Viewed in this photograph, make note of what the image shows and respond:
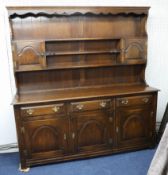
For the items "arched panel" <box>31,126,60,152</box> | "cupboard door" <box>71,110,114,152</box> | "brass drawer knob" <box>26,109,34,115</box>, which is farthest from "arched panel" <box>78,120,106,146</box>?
"brass drawer knob" <box>26,109,34,115</box>

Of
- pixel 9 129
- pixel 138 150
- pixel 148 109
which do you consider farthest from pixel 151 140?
pixel 9 129

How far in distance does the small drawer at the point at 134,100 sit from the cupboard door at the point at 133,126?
2.3 inches

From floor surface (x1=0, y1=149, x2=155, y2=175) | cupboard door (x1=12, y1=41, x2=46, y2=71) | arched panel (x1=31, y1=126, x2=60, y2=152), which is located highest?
cupboard door (x1=12, y1=41, x2=46, y2=71)

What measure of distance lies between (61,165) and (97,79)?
121 cm

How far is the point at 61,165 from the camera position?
254 cm

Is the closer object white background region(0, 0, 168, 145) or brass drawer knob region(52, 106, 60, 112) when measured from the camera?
brass drawer knob region(52, 106, 60, 112)

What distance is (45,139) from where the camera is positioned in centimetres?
246

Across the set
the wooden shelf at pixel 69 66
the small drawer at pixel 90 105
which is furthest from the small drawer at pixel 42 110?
the wooden shelf at pixel 69 66

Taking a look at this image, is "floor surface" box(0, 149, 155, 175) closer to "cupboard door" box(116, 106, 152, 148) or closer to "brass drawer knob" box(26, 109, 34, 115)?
"cupboard door" box(116, 106, 152, 148)

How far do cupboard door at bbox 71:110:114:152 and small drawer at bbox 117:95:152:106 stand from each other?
208mm

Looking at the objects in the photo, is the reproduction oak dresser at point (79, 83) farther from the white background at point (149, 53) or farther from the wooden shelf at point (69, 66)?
the white background at point (149, 53)

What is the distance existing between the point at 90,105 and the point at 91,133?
36 cm

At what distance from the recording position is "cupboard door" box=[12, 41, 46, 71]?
2.45 meters

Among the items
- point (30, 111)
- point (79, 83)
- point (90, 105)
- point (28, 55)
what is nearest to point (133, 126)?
point (90, 105)
